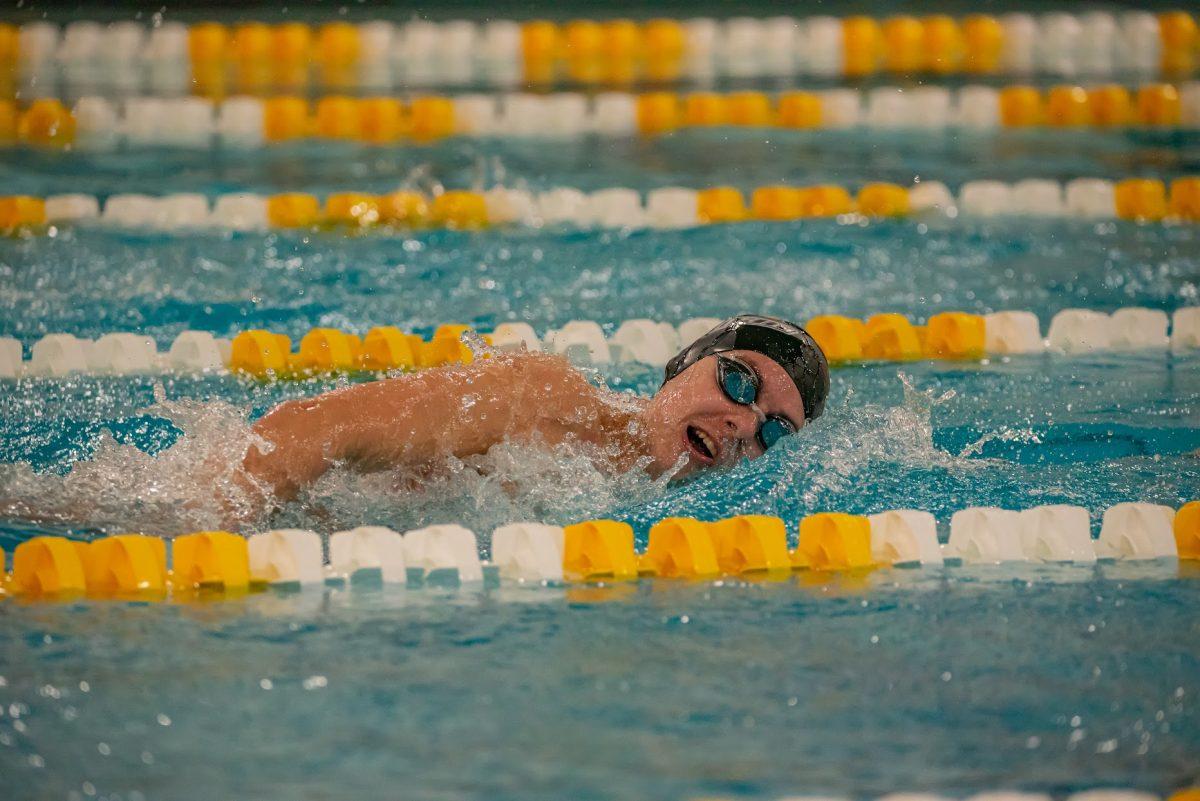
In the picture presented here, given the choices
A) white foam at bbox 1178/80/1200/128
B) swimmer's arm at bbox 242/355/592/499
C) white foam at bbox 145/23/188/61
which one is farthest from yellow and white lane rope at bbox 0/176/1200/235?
swimmer's arm at bbox 242/355/592/499

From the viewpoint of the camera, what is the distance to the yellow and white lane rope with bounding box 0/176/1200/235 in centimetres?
561

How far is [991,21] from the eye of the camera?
8039 millimetres

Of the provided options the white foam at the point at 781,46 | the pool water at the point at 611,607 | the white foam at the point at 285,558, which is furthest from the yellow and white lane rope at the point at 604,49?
the white foam at the point at 285,558

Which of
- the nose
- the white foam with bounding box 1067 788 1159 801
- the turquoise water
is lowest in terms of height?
the white foam with bounding box 1067 788 1159 801

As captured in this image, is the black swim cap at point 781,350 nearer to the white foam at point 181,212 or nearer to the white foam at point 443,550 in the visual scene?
the white foam at point 443,550

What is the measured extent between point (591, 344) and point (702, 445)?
1485 millimetres

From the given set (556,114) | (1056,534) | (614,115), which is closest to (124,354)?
(1056,534)

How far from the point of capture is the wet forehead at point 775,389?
2.89m

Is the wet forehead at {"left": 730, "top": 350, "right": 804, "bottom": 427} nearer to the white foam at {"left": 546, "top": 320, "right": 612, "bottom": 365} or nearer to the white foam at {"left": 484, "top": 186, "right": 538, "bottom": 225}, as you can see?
the white foam at {"left": 546, "top": 320, "right": 612, "bottom": 365}

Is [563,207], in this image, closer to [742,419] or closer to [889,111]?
[889,111]

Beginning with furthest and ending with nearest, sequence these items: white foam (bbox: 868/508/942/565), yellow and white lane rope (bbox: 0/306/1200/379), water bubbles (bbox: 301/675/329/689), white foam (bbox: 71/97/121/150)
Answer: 1. white foam (bbox: 71/97/121/150)
2. yellow and white lane rope (bbox: 0/306/1200/379)
3. white foam (bbox: 868/508/942/565)
4. water bubbles (bbox: 301/675/329/689)

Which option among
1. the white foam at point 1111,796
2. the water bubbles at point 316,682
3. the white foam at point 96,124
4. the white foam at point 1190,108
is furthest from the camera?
the white foam at point 1190,108

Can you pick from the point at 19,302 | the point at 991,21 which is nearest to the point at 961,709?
the point at 19,302

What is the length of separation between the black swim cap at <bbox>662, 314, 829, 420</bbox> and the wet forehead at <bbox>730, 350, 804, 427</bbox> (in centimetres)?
1
